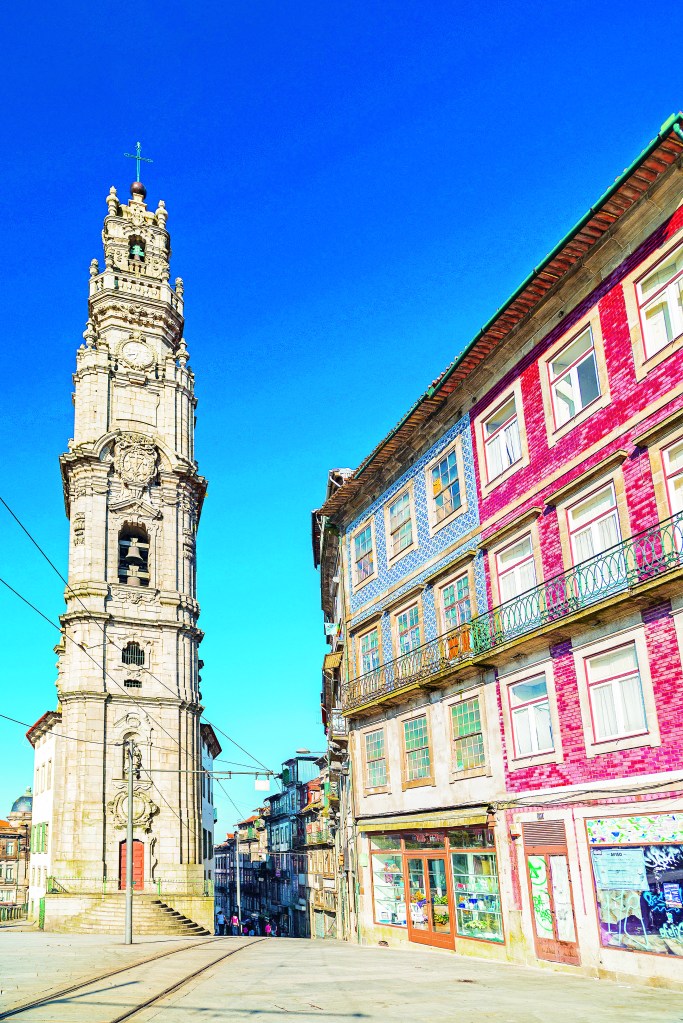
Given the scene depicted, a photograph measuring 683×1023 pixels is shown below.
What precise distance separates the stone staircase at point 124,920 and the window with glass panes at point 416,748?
20163mm

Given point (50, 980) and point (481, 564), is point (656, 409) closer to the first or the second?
point (481, 564)

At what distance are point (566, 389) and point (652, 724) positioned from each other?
733cm

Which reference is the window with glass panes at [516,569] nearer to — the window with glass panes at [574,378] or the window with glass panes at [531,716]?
the window with glass panes at [531,716]

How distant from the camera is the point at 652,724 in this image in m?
15.3

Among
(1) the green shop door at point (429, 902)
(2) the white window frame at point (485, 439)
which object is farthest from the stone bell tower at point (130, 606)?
(2) the white window frame at point (485, 439)

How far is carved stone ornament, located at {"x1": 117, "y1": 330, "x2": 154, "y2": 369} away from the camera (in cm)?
5475

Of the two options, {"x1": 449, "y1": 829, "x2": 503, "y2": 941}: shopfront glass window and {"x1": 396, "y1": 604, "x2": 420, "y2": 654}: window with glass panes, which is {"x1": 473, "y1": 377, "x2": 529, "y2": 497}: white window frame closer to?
{"x1": 396, "y1": 604, "x2": 420, "y2": 654}: window with glass panes

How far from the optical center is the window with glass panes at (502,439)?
814 inches

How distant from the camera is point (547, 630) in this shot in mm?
17562

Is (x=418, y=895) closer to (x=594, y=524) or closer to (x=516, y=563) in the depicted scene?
(x=516, y=563)

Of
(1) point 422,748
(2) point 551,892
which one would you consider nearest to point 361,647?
(1) point 422,748

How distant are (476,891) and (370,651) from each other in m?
8.14

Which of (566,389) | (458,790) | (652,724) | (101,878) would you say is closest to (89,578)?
(101,878)

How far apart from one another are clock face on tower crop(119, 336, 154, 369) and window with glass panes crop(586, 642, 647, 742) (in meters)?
43.2
